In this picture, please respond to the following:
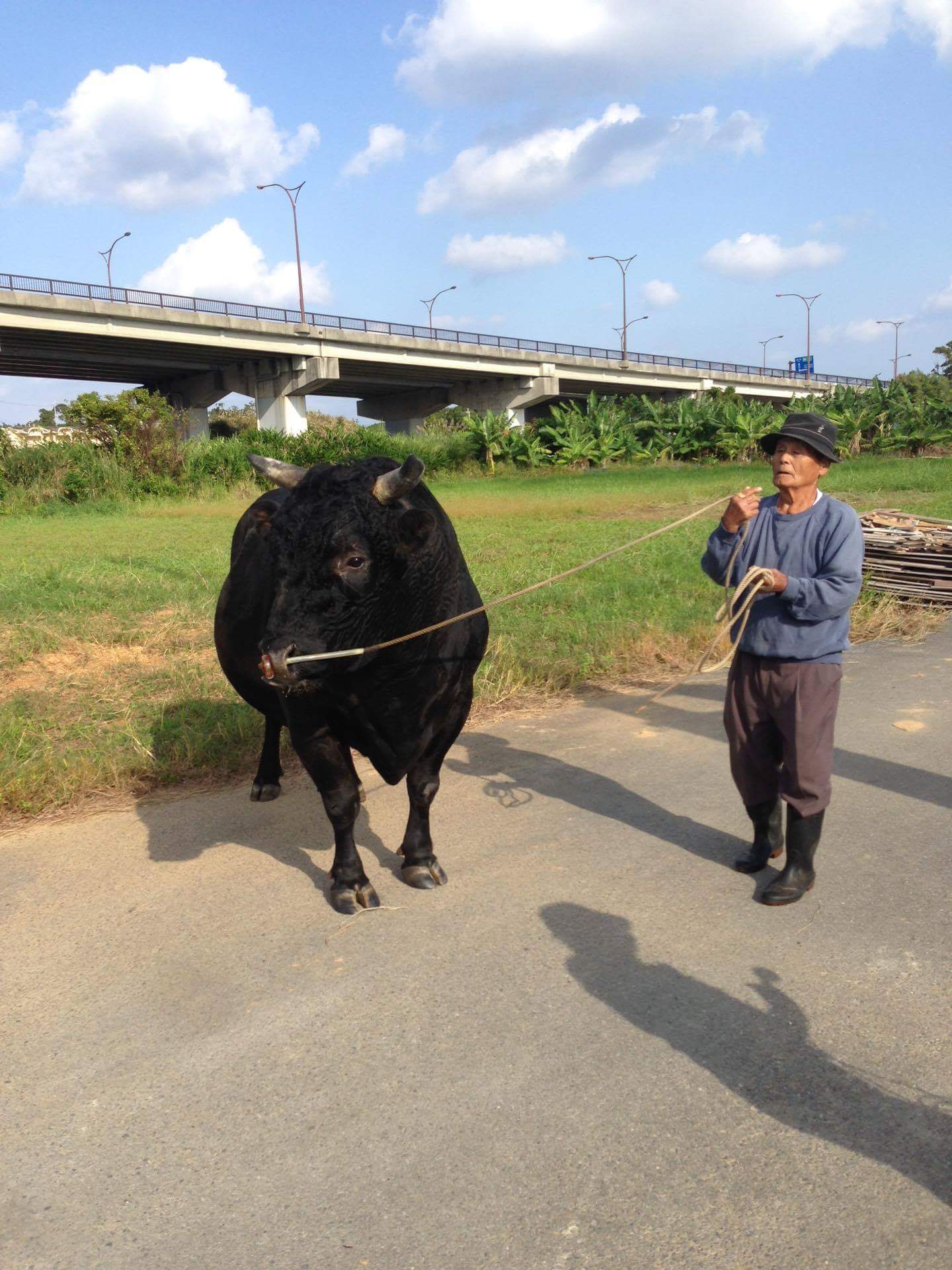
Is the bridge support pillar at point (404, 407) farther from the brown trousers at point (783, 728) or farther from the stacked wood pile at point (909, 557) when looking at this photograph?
the brown trousers at point (783, 728)

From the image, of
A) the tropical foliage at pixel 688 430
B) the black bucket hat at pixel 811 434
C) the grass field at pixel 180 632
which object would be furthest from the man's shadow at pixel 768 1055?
the tropical foliage at pixel 688 430

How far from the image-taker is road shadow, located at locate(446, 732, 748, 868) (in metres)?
4.44

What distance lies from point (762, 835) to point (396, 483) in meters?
2.02

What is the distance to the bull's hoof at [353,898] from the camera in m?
3.79

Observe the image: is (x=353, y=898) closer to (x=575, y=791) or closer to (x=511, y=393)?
(x=575, y=791)

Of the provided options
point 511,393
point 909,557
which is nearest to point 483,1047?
point 909,557

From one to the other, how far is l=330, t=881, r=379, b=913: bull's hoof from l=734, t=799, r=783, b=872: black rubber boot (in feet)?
4.81

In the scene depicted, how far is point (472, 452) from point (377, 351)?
1089 cm

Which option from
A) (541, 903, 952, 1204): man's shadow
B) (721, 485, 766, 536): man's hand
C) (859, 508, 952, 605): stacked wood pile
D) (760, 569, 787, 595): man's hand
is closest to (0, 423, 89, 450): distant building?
(859, 508, 952, 605): stacked wood pile

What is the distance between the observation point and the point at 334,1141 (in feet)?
8.21

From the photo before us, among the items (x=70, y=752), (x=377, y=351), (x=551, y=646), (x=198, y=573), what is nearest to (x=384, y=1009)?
(x=70, y=752)

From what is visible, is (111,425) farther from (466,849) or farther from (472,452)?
(466,849)

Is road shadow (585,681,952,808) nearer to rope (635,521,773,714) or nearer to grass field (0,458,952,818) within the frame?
grass field (0,458,952,818)

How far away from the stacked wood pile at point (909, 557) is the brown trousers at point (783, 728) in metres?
5.85
